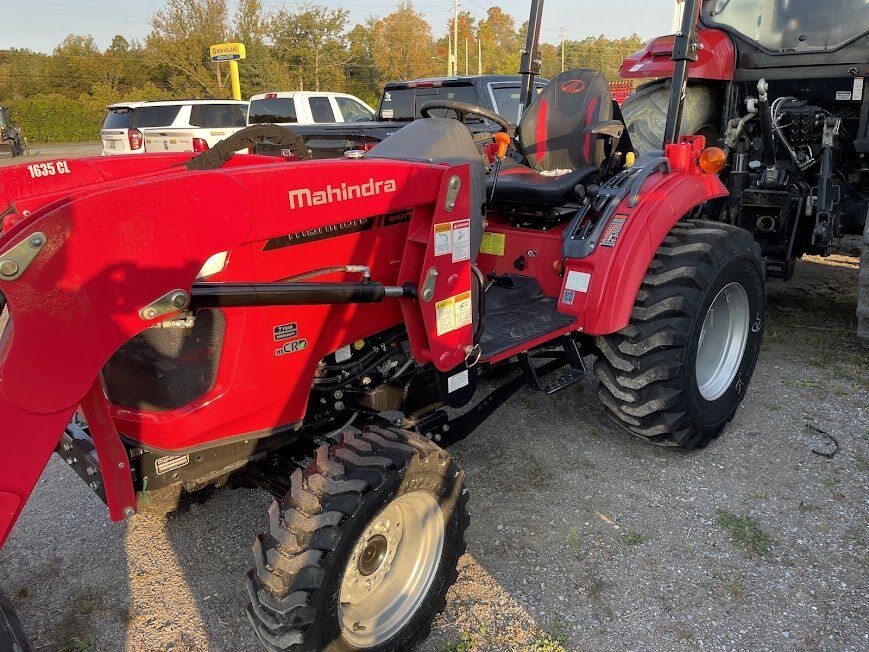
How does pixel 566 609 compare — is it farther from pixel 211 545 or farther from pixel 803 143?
pixel 803 143

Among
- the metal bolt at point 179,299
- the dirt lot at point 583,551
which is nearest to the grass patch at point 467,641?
the dirt lot at point 583,551

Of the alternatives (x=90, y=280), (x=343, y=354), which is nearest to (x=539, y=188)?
(x=343, y=354)

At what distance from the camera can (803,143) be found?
4309 mm

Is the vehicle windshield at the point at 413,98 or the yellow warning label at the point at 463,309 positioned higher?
the vehicle windshield at the point at 413,98

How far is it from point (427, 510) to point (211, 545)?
1033mm

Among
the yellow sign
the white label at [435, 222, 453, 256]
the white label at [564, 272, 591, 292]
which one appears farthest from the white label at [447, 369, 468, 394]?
the yellow sign

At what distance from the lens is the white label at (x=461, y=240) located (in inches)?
87.7

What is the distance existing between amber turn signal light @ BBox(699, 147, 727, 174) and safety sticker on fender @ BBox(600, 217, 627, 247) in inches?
26.1

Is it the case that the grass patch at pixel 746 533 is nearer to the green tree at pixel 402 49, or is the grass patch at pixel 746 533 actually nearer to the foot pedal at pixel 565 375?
the foot pedal at pixel 565 375

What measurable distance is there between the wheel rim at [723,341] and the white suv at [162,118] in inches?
398

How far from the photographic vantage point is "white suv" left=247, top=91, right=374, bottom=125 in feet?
33.3

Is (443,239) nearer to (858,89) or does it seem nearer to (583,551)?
(583,551)

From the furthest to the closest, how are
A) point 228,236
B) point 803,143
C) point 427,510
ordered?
point 803,143
point 427,510
point 228,236

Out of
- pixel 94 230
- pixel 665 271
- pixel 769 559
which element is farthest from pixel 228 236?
pixel 769 559
